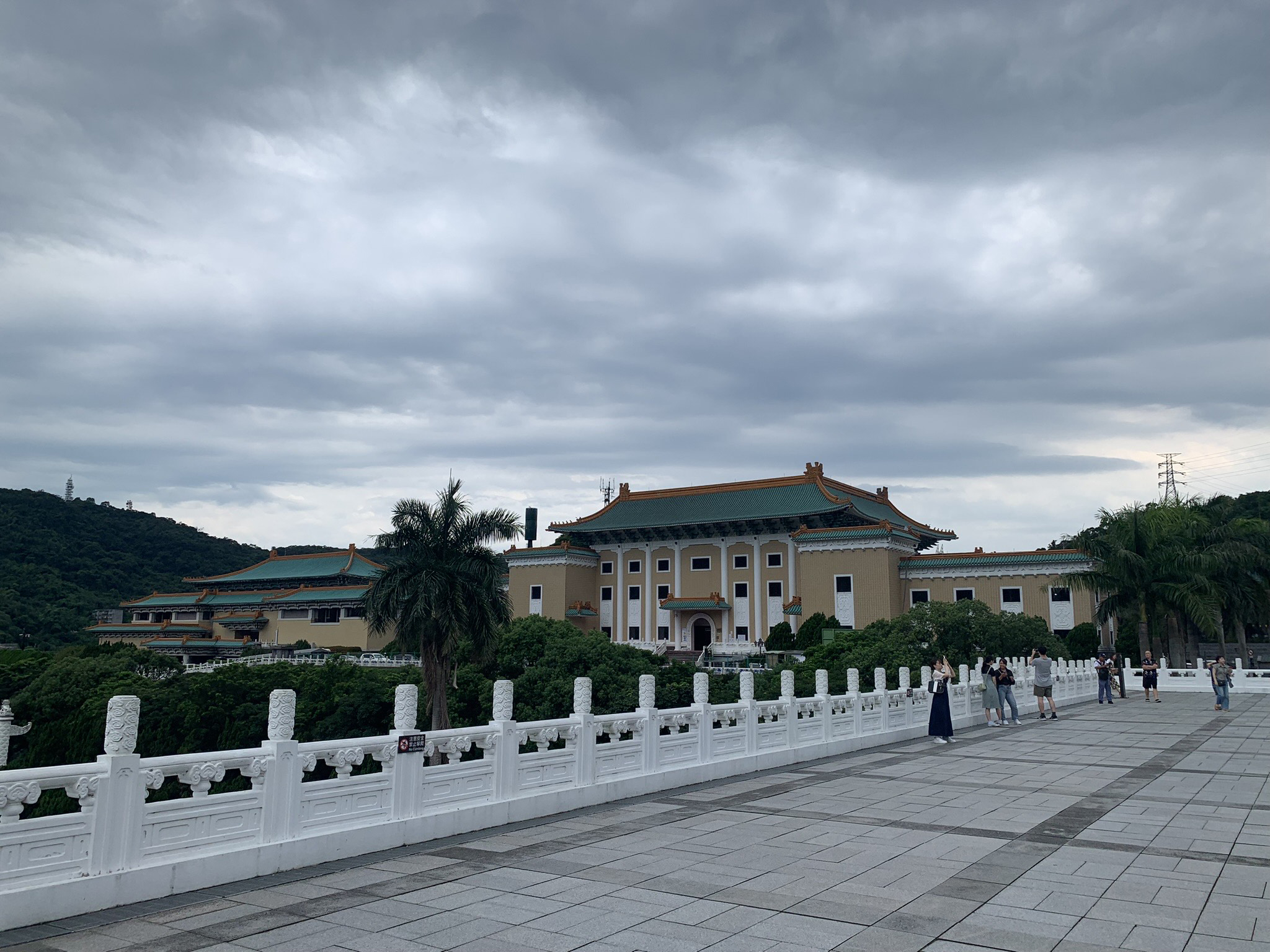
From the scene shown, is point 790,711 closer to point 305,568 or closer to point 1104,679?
point 1104,679

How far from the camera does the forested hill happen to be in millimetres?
66000

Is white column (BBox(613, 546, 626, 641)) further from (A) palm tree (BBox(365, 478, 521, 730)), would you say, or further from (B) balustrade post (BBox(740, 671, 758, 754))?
(B) balustrade post (BBox(740, 671, 758, 754))

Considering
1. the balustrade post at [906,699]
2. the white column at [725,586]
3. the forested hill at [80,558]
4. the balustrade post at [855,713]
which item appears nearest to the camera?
the balustrade post at [855,713]

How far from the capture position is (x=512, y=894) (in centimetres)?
618

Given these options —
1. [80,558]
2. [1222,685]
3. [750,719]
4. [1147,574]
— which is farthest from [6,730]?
[80,558]

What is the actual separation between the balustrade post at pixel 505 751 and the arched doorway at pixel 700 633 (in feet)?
148

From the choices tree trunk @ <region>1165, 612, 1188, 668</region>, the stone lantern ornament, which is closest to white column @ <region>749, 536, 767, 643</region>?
tree trunk @ <region>1165, 612, 1188, 668</region>

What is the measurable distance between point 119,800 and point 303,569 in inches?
2394

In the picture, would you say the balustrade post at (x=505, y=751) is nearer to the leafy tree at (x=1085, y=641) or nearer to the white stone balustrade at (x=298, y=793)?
the white stone balustrade at (x=298, y=793)

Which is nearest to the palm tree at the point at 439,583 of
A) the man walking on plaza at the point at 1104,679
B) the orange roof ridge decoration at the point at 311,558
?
the man walking on plaza at the point at 1104,679

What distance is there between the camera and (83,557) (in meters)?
77.8

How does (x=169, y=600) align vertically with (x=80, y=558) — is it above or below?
below

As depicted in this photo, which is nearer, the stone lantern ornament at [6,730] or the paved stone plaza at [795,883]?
the paved stone plaza at [795,883]

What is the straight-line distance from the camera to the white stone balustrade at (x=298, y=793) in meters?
5.63
